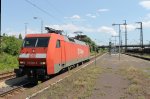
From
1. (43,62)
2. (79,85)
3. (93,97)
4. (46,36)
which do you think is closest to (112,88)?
(79,85)

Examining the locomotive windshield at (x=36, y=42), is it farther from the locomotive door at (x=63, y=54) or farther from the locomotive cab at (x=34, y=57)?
the locomotive door at (x=63, y=54)

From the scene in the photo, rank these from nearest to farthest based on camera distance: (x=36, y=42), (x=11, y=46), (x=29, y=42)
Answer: (x=36, y=42) < (x=29, y=42) < (x=11, y=46)

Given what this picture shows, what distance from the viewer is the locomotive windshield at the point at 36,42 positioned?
20.0 m

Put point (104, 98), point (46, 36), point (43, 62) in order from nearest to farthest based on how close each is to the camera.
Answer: point (104, 98) < point (43, 62) < point (46, 36)

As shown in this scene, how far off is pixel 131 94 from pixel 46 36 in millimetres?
8093

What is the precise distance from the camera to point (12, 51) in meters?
47.5

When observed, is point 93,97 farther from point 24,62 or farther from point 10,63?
point 10,63

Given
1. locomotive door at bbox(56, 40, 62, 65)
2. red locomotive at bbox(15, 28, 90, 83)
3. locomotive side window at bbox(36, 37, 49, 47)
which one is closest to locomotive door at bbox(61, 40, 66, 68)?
locomotive door at bbox(56, 40, 62, 65)

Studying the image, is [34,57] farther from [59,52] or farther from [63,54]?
[63,54]

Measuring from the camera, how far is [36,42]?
2025 centimetres

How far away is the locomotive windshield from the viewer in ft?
65.6

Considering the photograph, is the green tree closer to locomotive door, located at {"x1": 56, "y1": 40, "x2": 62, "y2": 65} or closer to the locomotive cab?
locomotive door, located at {"x1": 56, "y1": 40, "x2": 62, "y2": 65}

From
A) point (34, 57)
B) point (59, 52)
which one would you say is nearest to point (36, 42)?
point (34, 57)

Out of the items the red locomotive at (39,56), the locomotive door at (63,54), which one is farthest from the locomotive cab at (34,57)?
the locomotive door at (63,54)
